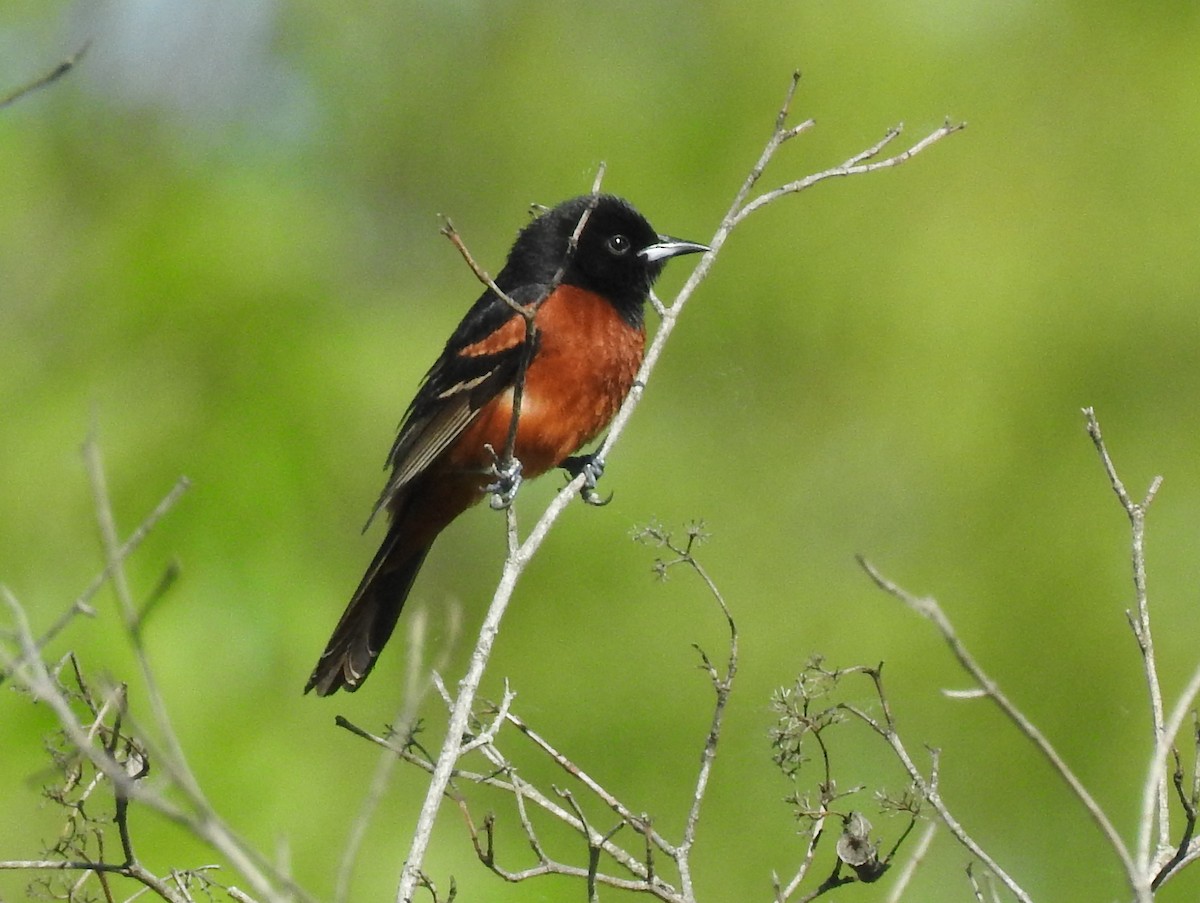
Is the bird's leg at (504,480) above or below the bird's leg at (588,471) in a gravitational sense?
below

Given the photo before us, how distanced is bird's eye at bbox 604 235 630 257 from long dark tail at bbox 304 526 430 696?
1.25m

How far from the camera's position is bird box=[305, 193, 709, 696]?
4949 mm

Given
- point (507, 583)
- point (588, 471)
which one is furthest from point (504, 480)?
point (507, 583)

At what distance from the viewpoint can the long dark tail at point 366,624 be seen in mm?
4973

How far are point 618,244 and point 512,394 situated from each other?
71cm

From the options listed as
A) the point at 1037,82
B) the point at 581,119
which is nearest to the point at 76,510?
the point at 581,119

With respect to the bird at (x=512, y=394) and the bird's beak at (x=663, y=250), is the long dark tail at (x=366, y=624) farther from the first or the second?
the bird's beak at (x=663, y=250)

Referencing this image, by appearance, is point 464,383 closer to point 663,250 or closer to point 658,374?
point 663,250

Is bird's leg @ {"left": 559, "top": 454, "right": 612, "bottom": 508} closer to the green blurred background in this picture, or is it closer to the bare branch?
the green blurred background

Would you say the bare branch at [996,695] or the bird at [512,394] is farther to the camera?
the bird at [512,394]

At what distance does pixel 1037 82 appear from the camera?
1035 centimetres

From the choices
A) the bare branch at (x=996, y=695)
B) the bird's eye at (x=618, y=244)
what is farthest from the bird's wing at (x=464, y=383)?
the bare branch at (x=996, y=695)

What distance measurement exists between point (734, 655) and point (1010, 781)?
18.5 feet

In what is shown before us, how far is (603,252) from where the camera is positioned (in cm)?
543
